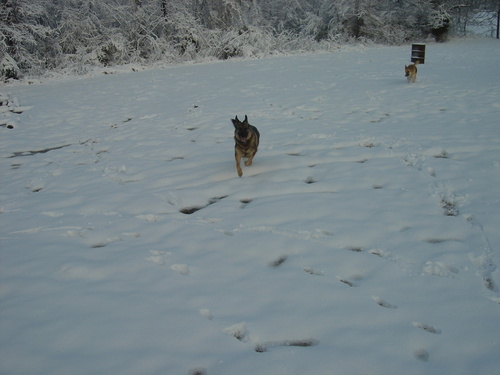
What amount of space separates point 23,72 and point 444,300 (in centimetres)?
2055

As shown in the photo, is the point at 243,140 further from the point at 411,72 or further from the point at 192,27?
the point at 192,27

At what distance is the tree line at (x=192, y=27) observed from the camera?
1688 centimetres

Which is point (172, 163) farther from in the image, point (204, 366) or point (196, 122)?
point (204, 366)

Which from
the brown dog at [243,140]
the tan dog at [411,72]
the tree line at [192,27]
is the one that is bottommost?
the brown dog at [243,140]

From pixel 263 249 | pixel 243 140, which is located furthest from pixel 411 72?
pixel 263 249

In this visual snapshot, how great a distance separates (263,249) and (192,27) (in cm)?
2127

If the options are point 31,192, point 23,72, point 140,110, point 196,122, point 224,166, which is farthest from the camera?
point 23,72

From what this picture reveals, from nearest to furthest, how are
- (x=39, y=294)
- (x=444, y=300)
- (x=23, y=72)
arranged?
(x=444, y=300), (x=39, y=294), (x=23, y=72)

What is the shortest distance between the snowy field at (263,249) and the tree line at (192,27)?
524 inches

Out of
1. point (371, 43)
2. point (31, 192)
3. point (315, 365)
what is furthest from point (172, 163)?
point (371, 43)

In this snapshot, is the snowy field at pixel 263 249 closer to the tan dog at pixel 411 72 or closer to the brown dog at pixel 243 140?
the brown dog at pixel 243 140

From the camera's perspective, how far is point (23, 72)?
54.8ft

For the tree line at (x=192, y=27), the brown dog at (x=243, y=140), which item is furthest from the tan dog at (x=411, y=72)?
the tree line at (x=192, y=27)

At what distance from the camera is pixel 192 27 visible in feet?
68.7
